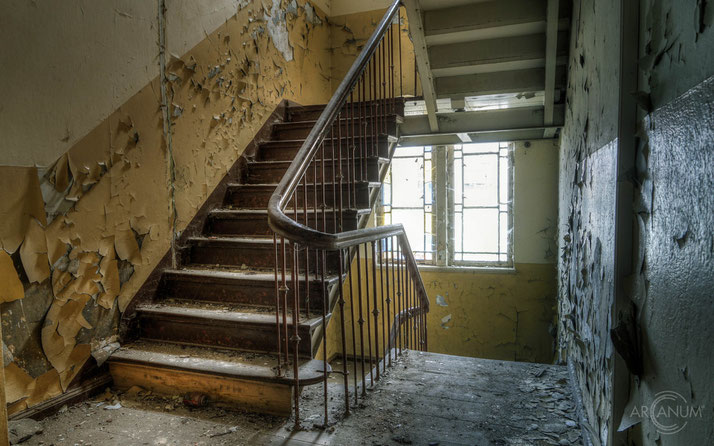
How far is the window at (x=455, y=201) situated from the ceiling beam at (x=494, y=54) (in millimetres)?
2063

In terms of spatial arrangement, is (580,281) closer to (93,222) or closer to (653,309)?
(653,309)

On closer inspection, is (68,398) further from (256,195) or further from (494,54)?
(494,54)


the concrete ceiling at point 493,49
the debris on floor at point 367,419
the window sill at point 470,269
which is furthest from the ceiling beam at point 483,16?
the window sill at point 470,269

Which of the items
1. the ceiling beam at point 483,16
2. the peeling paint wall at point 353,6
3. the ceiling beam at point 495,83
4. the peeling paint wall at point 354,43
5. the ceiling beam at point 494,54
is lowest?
the ceiling beam at point 495,83

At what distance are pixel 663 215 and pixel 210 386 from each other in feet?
6.52

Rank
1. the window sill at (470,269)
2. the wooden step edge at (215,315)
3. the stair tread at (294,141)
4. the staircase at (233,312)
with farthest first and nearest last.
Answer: the window sill at (470,269) < the stair tread at (294,141) < the wooden step edge at (215,315) < the staircase at (233,312)

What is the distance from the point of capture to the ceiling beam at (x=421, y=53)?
9.24 ft

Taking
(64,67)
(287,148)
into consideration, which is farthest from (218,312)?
(287,148)

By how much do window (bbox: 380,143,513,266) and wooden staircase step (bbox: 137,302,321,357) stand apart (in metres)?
3.30

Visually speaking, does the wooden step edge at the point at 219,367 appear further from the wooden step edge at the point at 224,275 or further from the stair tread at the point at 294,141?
the stair tread at the point at 294,141

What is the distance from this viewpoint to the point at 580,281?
6.94 ft

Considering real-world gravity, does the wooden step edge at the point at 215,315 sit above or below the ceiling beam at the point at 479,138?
below

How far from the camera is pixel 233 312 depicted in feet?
8.05

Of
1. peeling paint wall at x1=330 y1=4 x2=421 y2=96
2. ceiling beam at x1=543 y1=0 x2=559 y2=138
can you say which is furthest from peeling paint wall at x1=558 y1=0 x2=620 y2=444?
peeling paint wall at x1=330 y1=4 x2=421 y2=96
